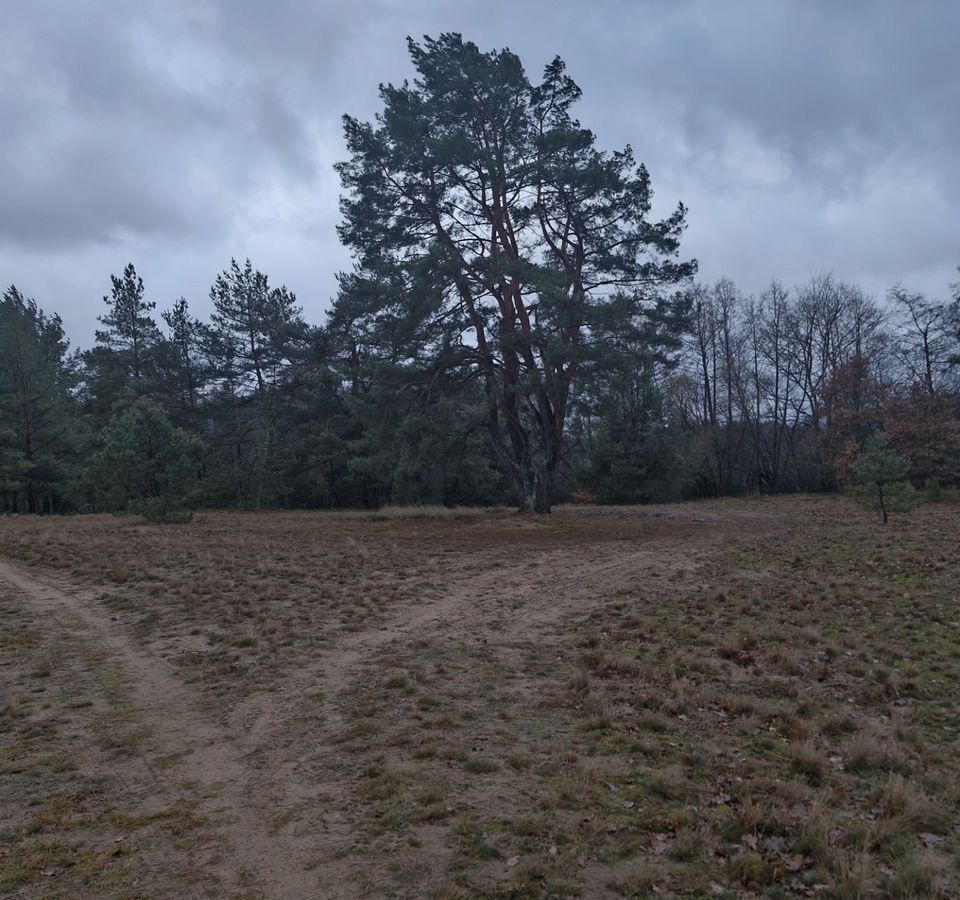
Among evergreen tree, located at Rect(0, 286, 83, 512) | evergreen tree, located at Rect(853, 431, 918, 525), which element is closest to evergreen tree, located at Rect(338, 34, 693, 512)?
evergreen tree, located at Rect(853, 431, 918, 525)

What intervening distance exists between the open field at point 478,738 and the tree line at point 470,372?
1260 cm

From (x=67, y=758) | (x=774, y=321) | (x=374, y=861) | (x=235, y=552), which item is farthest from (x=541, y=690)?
(x=774, y=321)

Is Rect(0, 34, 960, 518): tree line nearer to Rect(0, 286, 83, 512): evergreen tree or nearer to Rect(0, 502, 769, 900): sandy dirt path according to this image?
Rect(0, 286, 83, 512): evergreen tree

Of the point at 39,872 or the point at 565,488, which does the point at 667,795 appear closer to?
the point at 39,872

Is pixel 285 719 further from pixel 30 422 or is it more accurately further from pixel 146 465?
pixel 30 422

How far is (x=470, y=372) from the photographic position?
24.1 metres

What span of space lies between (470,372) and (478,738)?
19.7m

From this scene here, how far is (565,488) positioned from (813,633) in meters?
35.7

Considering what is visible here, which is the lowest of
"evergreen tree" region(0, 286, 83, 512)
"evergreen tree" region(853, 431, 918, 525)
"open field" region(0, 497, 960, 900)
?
"open field" region(0, 497, 960, 900)

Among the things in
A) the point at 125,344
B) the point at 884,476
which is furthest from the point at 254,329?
the point at 884,476

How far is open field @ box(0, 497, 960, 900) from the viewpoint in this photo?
11.0 feet

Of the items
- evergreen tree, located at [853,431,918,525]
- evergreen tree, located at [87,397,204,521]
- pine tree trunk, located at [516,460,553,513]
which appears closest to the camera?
evergreen tree, located at [853,431,918,525]

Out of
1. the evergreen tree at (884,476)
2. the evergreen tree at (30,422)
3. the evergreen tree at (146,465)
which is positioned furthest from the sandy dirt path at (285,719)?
the evergreen tree at (30,422)

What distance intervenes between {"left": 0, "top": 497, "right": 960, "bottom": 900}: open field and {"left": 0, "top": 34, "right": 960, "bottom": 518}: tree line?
41.3 feet
